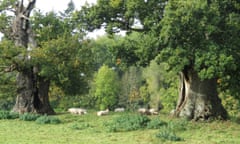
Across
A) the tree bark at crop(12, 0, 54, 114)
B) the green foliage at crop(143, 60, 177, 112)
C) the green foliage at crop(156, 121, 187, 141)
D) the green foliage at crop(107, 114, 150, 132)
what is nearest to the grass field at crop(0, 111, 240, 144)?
the green foliage at crop(156, 121, 187, 141)

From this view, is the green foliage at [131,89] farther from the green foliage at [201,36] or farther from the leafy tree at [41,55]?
the green foliage at [201,36]

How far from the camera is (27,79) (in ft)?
60.6

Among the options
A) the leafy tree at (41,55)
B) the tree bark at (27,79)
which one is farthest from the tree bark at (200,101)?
Answer: the tree bark at (27,79)

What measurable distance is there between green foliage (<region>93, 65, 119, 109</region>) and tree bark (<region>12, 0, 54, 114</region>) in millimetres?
24287

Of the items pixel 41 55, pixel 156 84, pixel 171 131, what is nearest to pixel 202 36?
pixel 171 131

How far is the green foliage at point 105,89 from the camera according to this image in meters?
44.1

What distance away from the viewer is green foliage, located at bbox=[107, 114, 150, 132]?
1216 centimetres

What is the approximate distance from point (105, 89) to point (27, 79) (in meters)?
25.8

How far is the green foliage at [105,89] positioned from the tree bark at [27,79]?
2429 cm

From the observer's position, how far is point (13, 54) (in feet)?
54.2

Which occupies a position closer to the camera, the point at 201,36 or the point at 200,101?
the point at 201,36

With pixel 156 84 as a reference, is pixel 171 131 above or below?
below

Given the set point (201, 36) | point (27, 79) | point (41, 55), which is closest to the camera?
point (201, 36)

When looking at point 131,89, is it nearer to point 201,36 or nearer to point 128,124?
point 201,36
